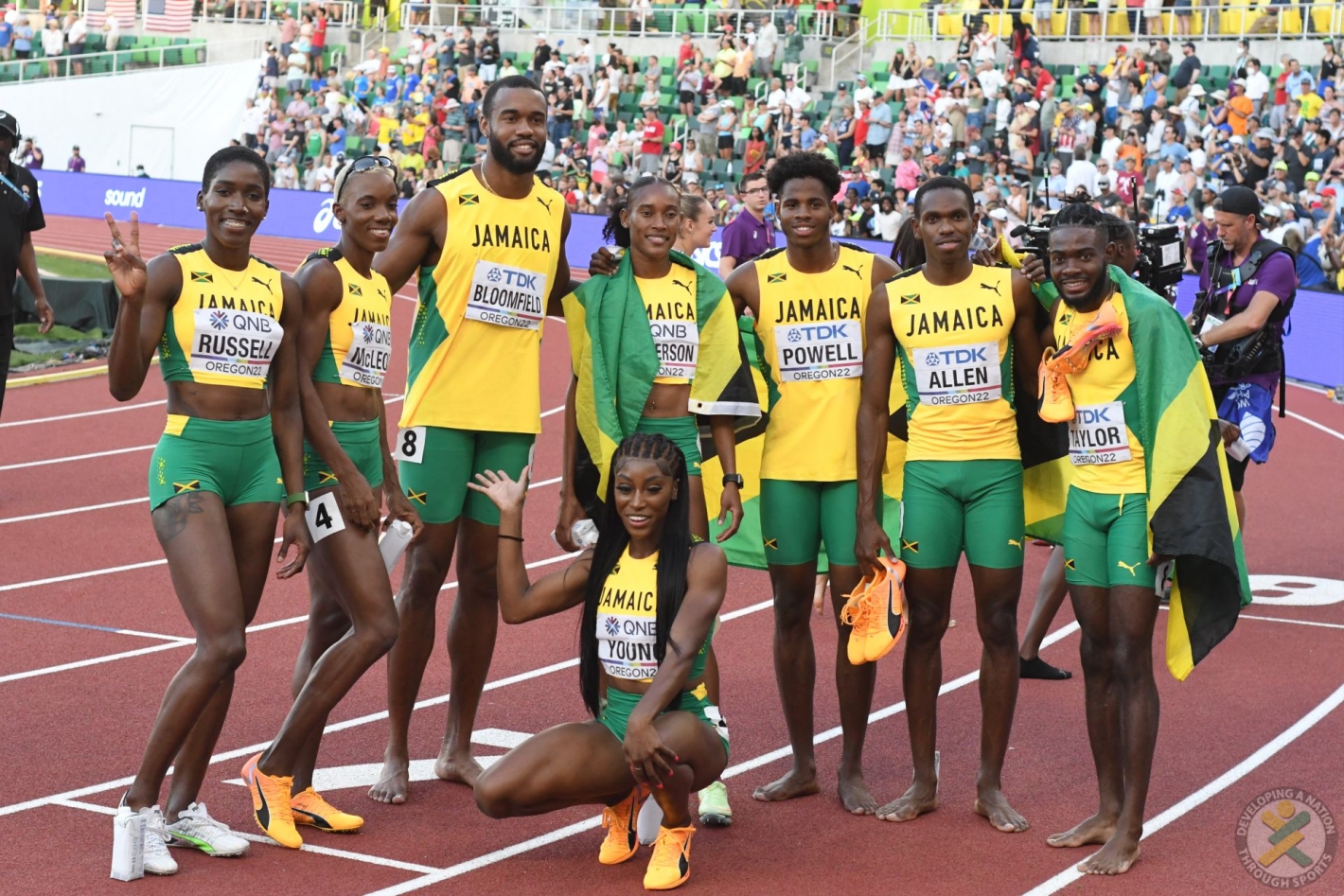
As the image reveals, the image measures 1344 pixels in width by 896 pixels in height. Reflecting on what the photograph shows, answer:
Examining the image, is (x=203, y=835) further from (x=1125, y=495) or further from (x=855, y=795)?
(x=1125, y=495)

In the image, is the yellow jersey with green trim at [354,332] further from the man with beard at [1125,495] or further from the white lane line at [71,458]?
the white lane line at [71,458]

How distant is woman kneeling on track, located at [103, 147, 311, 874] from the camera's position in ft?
16.5

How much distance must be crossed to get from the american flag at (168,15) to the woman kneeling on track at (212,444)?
35492 millimetres

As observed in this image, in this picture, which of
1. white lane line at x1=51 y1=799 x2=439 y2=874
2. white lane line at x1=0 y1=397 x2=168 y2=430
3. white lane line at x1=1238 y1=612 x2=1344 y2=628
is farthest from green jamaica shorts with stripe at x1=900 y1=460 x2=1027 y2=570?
white lane line at x1=0 y1=397 x2=168 y2=430

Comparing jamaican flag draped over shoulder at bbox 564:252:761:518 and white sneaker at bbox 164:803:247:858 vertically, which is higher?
jamaican flag draped over shoulder at bbox 564:252:761:518

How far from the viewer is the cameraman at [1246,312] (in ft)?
27.7

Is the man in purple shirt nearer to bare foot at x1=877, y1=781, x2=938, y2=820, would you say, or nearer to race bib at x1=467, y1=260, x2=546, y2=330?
race bib at x1=467, y1=260, x2=546, y2=330

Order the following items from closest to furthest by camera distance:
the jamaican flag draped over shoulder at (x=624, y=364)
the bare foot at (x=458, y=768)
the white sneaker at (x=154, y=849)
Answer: the white sneaker at (x=154, y=849)
the jamaican flag draped over shoulder at (x=624, y=364)
the bare foot at (x=458, y=768)

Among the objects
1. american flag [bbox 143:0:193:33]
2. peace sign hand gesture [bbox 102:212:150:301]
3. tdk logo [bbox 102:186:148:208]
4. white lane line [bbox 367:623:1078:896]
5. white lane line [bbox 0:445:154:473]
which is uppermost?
american flag [bbox 143:0:193:33]

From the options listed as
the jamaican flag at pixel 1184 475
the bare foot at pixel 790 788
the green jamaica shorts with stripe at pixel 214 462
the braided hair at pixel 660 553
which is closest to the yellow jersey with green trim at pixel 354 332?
the green jamaica shorts with stripe at pixel 214 462

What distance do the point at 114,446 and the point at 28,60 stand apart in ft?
94.1

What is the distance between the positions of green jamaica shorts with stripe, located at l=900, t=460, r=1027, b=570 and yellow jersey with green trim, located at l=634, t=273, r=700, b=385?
0.90 m

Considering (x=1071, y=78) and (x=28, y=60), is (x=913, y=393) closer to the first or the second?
(x=1071, y=78)

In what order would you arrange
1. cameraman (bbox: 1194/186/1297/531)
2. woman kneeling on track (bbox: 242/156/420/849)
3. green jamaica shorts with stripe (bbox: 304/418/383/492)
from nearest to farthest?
woman kneeling on track (bbox: 242/156/420/849)
green jamaica shorts with stripe (bbox: 304/418/383/492)
cameraman (bbox: 1194/186/1297/531)
